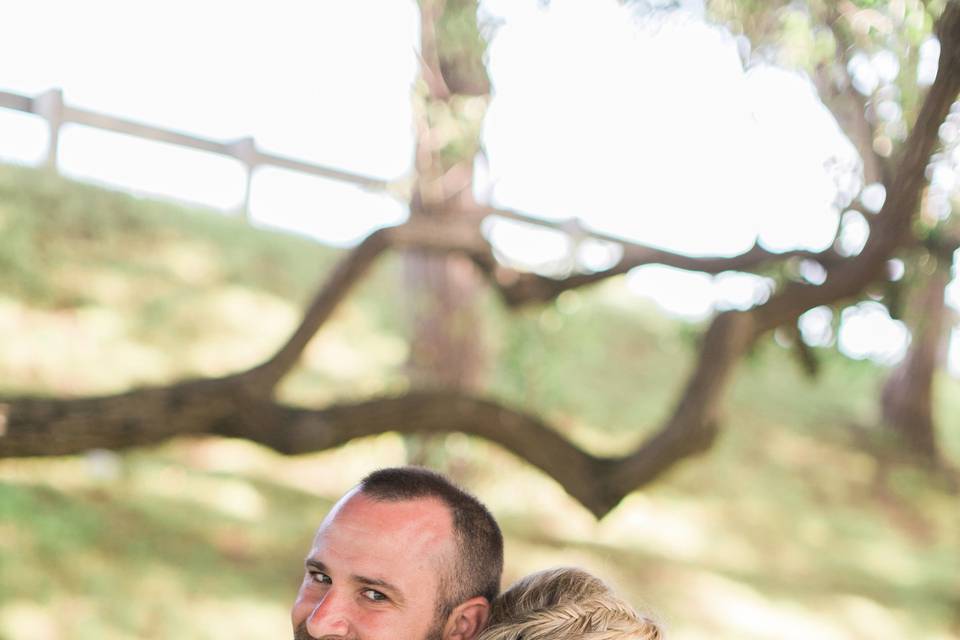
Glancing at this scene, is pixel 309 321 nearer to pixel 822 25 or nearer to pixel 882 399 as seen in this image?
pixel 822 25

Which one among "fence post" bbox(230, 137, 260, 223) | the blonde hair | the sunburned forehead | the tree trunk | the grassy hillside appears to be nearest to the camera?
the blonde hair

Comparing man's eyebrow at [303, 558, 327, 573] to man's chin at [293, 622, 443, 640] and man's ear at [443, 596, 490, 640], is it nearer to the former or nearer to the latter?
man's chin at [293, 622, 443, 640]

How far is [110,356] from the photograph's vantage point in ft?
24.6

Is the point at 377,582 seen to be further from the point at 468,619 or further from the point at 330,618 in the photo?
the point at 468,619

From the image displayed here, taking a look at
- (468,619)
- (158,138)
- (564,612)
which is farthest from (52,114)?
(564,612)

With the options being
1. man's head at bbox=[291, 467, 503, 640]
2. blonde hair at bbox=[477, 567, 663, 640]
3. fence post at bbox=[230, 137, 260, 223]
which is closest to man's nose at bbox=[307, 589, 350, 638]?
man's head at bbox=[291, 467, 503, 640]

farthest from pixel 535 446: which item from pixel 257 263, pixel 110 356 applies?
pixel 257 263

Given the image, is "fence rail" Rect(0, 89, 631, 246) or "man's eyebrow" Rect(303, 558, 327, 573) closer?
"man's eyebrow" Rect(303, 558, 327, 573)

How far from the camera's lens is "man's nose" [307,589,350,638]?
77.1 inches

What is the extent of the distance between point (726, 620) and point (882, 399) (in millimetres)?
3668

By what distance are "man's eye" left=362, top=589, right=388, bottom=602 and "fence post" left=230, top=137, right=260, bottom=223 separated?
7.11m

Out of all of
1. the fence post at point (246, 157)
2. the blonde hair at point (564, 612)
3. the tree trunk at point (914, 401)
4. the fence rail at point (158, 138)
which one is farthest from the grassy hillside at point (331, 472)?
the blonde hair at point (564, 612)

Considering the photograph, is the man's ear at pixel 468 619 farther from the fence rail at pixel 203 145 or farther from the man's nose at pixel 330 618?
the fence rail at pixel 203 145

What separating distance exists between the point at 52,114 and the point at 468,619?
6743 millimetres
